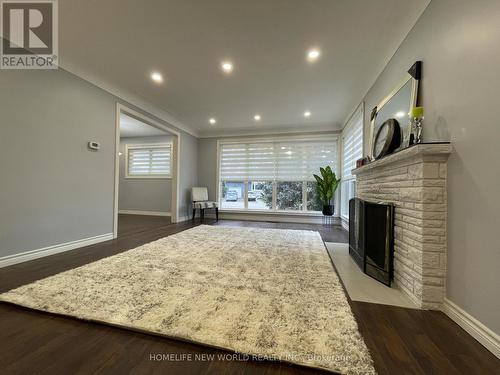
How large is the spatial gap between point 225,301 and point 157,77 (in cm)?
323

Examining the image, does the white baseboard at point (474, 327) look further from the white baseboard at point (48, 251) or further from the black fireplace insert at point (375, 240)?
the white baseboard at point (48, 251)

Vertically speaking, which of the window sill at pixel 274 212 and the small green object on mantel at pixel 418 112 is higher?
the small green object on mantel at pixel 418 112

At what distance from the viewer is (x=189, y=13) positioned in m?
1.93

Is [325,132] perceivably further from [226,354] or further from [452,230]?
[226,354]

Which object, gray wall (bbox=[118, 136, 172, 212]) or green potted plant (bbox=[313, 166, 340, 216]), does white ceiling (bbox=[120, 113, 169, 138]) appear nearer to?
gray wall (bbox=[118, 136, 172, 212])

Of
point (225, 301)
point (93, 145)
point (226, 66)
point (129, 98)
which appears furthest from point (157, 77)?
point (225, 301)

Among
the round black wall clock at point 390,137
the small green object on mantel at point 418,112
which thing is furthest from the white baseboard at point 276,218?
the small green object on mantel at point 418,112

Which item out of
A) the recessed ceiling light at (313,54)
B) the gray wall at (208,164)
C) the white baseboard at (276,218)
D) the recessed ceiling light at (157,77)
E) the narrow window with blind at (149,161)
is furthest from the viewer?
the narrow window with blind at (149,161)

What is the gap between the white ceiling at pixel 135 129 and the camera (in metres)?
5.28

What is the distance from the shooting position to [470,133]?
130cm

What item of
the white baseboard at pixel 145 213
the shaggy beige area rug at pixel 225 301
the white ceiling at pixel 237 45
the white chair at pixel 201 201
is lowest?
the white baseboard at pixel 145 213

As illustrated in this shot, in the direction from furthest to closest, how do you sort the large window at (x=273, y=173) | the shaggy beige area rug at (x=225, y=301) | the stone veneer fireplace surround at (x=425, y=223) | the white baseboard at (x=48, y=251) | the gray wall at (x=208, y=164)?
the gray wall at (x=208, y=164) → the large window at (x=273, y=173) → the white baseboard at (x=48, y=251) → the stone veneer fireplace surround at (x=425, y=223) → the shaggy beige area rug at (x=225, y=301)

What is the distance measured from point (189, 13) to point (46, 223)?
2.94 meters

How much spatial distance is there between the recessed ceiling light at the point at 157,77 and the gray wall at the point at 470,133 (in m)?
3.19
